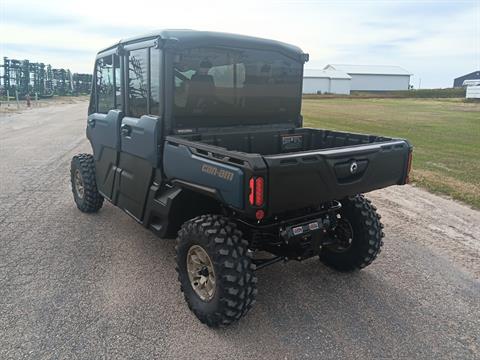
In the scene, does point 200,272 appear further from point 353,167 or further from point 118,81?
point 118,81

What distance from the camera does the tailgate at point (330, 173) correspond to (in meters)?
2.87

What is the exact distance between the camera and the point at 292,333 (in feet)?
10.5

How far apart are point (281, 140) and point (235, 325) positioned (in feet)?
6.79

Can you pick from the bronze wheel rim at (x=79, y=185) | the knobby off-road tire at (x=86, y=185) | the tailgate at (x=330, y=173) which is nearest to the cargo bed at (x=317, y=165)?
the tailgate at (x=330, y=173)

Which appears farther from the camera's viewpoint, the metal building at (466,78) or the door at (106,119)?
the metal building at (466,78)

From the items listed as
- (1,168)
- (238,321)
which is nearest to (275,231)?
(238,321)

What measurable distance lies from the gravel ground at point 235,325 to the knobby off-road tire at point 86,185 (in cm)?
27

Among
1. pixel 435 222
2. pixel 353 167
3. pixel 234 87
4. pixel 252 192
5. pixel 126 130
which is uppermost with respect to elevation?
pixel 234 87

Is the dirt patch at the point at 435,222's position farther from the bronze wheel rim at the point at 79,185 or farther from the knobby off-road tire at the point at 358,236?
the bronze wheel rim at the point at 79,185

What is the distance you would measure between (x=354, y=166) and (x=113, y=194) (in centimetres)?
290

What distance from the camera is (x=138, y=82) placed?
423 centimetres

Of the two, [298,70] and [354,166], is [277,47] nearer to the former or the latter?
[298,70]

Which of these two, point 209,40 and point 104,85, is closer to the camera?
point 209,40

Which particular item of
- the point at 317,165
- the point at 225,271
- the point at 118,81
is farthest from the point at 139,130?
the point at 317,165
